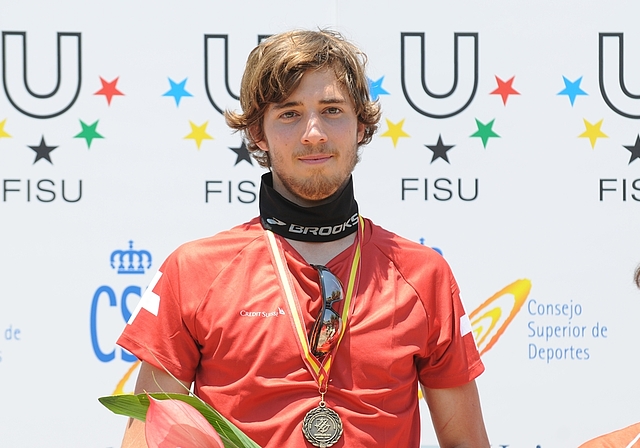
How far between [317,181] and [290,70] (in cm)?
27

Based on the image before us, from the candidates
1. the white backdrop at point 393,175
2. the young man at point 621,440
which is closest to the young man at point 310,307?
the young man at point 621,440

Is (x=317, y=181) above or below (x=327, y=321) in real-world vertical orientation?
above

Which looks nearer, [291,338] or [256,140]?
[291,338]

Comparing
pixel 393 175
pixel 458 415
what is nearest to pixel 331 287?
pixel 458 415

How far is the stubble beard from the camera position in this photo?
2018 mm

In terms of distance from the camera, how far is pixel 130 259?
2885 millimetres

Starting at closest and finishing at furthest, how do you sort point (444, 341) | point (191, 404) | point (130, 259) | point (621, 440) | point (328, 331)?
point (191, 404), point (621, 440), point (328, 331), point (444, 341), point (130, 259)

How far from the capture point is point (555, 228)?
115 inches

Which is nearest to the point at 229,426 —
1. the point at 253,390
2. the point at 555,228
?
the point at 253,390

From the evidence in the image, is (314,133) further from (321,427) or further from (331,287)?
(321,427)

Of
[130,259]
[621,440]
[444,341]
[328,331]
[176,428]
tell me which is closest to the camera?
[176,428]

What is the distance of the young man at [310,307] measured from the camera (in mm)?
1895

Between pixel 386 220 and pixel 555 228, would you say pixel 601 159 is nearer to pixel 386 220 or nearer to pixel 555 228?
pixel 555 228

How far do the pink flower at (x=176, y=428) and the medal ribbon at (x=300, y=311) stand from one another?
82 cm
